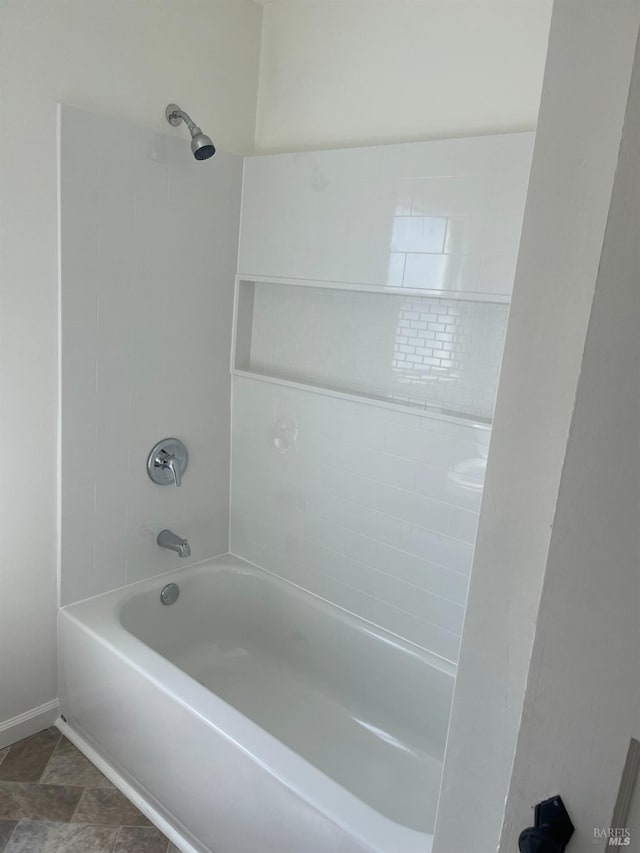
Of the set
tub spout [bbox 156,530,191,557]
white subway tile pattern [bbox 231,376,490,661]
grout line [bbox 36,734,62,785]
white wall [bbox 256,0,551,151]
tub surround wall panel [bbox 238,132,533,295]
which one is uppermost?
white wall [bbox 256,0,551,151]

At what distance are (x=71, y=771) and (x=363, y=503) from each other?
1.42 m

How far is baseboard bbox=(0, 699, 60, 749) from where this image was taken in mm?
2373

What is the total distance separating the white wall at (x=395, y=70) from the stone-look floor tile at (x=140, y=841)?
8.05ft

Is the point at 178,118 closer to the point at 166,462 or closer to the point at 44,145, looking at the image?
the point at 44,145

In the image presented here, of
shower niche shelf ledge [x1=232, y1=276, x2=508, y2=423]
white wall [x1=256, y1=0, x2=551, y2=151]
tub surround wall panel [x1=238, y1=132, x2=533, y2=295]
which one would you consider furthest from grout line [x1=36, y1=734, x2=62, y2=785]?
white wall [x1=256, y1=0, x2=551, y2=151]

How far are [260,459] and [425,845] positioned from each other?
5.33ft

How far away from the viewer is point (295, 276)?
2475 millimetres

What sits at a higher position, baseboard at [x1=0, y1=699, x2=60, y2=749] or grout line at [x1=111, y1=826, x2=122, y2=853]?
baseboard at [x1=0, y1=699, x2=60, y2=749]

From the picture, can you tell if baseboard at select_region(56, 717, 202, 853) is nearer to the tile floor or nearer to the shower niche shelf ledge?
the tile floor

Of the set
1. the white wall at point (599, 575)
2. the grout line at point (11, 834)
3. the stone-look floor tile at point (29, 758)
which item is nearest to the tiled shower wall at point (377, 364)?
the stone-look floor tile at point (29, 758)

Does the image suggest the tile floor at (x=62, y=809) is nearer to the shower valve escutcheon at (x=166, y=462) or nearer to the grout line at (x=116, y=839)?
the grout line at (x=116, y=839)

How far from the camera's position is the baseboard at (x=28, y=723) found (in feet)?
7.79

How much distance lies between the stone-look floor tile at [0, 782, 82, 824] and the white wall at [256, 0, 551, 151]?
2504 millimetres

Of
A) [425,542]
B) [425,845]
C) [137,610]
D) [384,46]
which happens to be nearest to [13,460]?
[137,610]
